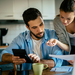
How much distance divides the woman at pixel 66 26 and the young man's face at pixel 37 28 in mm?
169

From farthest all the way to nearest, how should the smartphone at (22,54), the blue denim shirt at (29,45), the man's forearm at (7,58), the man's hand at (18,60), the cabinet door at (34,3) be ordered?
1. the cabinet door at (34,3)
2. the blue denim shirt at (29,45)
3. the man's forearm at (7,58)
4. the man's hand at (18,60)
5. the smartphone at (22,54)

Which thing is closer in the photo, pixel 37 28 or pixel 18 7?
pixel 37 28

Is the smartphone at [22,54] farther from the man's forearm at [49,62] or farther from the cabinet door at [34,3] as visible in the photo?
the cabinet door at [34,3]

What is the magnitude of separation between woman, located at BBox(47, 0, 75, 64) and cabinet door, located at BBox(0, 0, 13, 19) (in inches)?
70.1

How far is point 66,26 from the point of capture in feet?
4.78

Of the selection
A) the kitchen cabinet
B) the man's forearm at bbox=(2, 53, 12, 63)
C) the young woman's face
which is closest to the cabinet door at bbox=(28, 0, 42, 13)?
the kitchen cabinet

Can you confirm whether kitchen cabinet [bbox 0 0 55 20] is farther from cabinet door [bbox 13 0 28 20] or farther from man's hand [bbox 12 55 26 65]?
man's hand [bbox 12 55 26 65]

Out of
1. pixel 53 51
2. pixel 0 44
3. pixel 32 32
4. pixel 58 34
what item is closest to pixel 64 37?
pixel 58 34

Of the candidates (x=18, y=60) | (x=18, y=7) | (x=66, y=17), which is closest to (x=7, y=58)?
(x=18, y=60)

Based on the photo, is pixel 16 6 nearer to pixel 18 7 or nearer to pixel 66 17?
pixel 18 7

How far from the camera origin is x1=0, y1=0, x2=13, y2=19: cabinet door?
2957 millimetres

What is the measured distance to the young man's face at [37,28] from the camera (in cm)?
146

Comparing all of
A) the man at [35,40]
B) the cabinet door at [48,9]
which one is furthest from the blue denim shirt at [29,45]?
the cabinet door at [48,9]

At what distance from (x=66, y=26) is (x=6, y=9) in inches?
74.7
